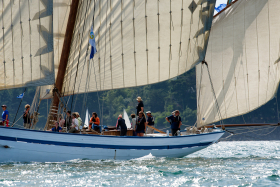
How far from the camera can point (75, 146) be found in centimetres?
1432

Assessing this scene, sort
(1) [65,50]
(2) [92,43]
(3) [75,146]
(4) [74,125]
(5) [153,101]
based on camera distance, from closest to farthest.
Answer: (3) [75,146] → (4) [74,125] → (2) [92,43] → (1) [65,50] → (5) [153,101]

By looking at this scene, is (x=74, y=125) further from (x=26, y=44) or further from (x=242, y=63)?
(x=242, y=63)

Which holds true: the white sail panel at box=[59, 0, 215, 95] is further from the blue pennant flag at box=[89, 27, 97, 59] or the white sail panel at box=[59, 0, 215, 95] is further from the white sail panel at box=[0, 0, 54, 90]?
the white sail panel at box=[0, 0, 54, 90]

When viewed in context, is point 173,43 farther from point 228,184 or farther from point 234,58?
point 228,184

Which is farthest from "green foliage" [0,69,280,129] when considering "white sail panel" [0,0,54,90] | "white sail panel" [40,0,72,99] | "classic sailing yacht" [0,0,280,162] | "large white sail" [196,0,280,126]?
"white sail panel" [0,0,54,90]

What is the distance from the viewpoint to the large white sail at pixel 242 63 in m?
19.8

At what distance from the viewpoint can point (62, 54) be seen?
16703mm

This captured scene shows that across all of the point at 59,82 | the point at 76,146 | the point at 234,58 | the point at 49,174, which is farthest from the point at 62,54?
the point at 234,58

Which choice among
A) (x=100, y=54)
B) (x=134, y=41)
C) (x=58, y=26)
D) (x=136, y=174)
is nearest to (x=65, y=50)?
(x=58, y=26)

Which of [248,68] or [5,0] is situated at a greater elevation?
[5,0]

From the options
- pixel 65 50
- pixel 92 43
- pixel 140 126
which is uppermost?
pixel 92 43

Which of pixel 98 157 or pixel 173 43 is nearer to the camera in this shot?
pixel 98 157

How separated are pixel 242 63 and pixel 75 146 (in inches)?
408

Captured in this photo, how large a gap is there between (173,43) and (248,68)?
4.48 meters
